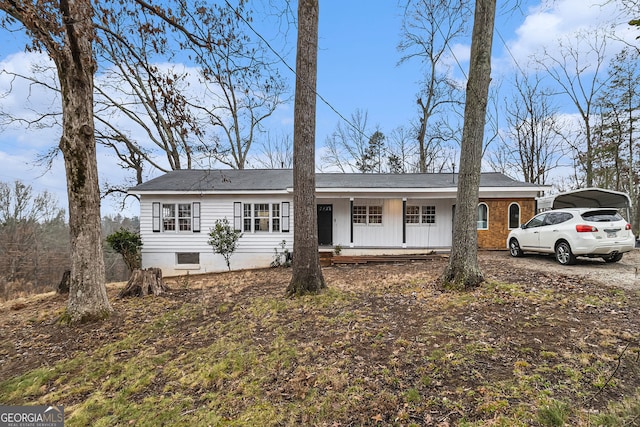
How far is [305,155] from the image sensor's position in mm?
5848

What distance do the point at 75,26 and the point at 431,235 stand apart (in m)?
12.9

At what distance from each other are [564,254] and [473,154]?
4837 millimetres

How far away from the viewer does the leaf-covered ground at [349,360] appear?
7.96 ft

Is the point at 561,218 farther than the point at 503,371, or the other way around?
the point at 561,218

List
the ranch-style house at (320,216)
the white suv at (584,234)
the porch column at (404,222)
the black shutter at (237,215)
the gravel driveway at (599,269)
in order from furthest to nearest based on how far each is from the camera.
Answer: the black shutter at (237,215)
the porch column at (404,222)
the ranch-style house at (320,216)
the white suv at (584,234)
the gravel driveway at (599,269)

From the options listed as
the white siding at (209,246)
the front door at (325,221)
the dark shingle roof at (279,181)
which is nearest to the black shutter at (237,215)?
the white siding at (209,246)

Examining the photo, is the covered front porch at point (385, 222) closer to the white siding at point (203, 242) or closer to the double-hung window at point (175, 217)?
the white siding at point (203, 242)

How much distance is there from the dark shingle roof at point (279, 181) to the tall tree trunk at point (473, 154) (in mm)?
6347

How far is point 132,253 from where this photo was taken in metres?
12.2

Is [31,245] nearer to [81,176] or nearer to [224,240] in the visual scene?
[224,240]

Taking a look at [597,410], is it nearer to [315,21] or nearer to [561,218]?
[315,21]

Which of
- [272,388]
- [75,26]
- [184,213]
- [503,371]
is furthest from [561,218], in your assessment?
[184,213]

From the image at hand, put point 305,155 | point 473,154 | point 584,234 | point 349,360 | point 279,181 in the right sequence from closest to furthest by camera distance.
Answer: point 349,360, point 473,154, point 305,155, point 584,234, point 279,181

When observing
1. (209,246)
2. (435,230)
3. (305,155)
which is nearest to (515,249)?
(435,230)
